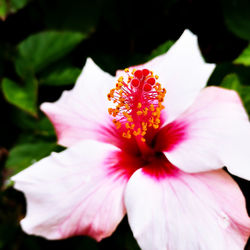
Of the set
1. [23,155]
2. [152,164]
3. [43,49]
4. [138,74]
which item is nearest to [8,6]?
[43,49]

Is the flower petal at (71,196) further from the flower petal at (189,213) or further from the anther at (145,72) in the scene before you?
the anther at (145,72)

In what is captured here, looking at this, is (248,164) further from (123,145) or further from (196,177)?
(123,145)

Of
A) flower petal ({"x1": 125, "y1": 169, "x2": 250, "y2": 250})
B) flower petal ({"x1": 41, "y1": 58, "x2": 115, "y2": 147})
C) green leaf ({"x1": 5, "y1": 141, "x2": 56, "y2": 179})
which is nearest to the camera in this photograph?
flower petal ({"x1": 125, "y1": 169, "x2": 250, "y2": 250})

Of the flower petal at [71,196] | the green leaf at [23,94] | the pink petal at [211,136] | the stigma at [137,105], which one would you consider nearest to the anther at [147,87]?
the stigma at [137,105]

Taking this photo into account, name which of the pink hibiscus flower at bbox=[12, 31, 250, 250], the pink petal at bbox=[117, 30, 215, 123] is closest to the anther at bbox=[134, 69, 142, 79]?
the pink hibiscus flower at bbox=[12, 31, 250, 250]

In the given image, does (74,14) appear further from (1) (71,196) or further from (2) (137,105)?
Answer: (1) (71,196)

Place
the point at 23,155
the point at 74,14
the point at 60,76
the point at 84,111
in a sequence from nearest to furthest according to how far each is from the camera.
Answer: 1. the point at 84,111
2. the point at 23,155
3. the point at 60,76
4. the point at 74,14

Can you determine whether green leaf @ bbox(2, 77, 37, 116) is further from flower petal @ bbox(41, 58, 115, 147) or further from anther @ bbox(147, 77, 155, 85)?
anther @ bbox(147, 77, 155, 85)
